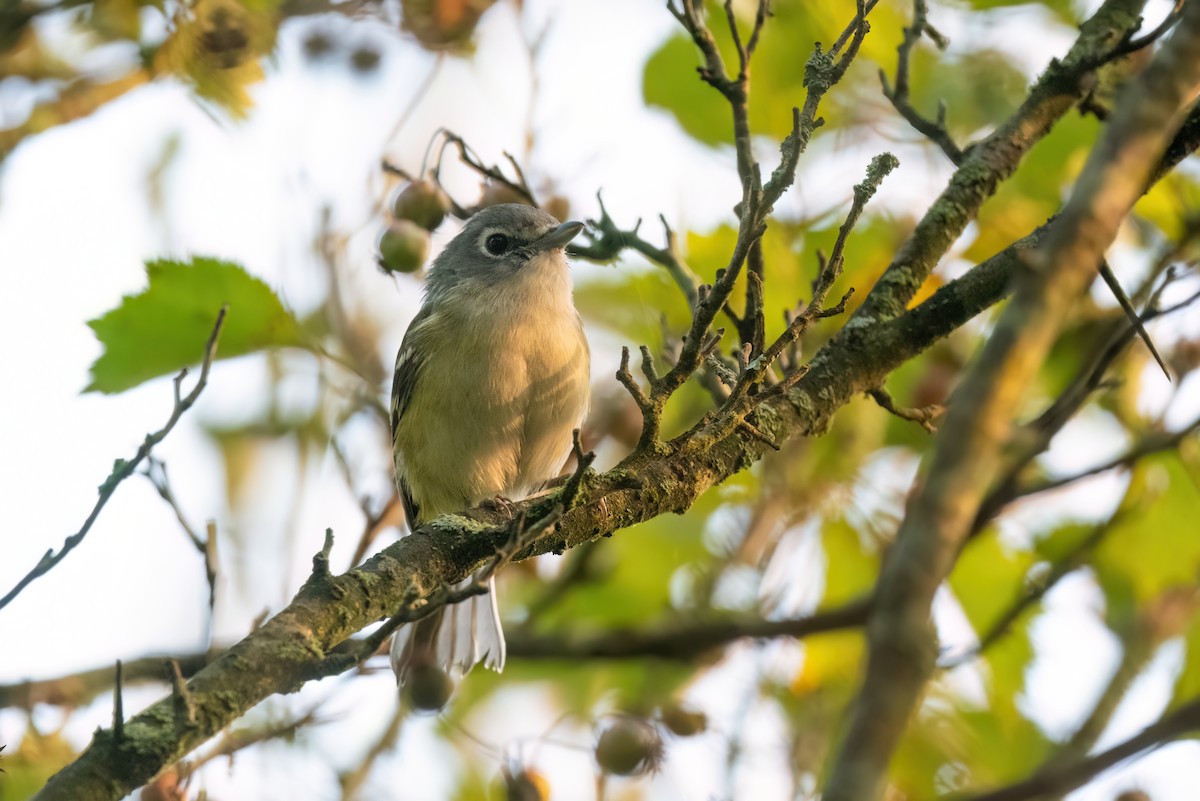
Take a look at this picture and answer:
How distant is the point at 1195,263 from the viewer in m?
4.14

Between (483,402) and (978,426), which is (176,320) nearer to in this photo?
(483,402)

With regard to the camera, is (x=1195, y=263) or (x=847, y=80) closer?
(x=1195, y=263)

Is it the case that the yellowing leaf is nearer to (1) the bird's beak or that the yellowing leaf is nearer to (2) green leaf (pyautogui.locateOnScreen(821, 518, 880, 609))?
(2) green leaf (pyautogui.locateOnScreen(821, 518, 880, 609))

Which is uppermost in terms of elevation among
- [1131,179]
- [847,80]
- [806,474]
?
[847,80]

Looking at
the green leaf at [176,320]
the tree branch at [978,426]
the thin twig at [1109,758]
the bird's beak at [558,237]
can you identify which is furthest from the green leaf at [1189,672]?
the green leaf at [176,320]

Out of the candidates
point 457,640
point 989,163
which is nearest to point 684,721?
point 457,640

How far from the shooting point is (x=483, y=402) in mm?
5215

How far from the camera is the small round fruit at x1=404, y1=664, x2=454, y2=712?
4547 millimetres

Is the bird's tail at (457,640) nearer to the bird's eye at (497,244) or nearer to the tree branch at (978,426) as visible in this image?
the bird's eye at (497,244)

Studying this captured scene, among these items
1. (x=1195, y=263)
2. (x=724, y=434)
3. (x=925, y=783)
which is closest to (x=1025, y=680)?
(x=925, y=783)

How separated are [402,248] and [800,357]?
1.64m

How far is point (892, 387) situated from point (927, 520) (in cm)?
345

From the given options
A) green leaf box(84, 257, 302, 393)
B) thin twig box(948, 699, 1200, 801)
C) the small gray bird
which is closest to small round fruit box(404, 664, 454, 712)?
the small gray bird

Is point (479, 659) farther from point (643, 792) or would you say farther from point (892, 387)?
point (892, 387)
